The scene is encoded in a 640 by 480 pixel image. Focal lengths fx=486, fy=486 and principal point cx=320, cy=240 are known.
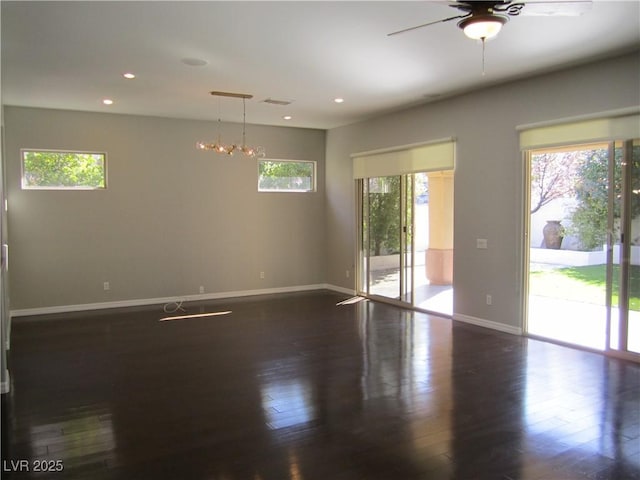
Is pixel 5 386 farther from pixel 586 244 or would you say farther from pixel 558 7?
pixel 586 244

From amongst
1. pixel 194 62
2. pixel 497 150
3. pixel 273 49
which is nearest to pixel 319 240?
pixel 497 150

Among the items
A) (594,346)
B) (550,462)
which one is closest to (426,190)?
(594,346)

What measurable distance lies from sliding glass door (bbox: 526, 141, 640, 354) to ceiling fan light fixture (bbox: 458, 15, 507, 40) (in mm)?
2487

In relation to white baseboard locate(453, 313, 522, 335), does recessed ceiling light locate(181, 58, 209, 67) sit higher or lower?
higher

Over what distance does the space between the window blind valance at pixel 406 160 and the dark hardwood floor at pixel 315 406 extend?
2.22 metres

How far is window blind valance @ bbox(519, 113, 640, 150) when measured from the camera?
173 inches

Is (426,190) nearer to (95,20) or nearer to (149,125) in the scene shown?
(149,125)

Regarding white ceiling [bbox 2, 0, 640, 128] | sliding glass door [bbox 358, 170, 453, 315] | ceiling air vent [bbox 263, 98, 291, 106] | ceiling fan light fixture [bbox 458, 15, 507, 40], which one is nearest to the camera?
ceiling fan light fixture [bbox 458, 15, 507, 40]

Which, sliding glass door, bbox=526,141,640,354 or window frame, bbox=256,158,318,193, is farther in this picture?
window frame, bbox=256,158,318,193

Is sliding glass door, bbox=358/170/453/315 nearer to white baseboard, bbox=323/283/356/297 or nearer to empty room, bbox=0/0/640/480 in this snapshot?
empty room, bbox=0/0/640/480

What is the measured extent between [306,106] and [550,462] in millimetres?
5214

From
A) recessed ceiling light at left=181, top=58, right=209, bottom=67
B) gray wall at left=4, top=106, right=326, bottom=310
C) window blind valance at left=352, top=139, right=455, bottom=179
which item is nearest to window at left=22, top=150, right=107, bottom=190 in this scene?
gray wall at left=4, top=106, right=326, bottom=310

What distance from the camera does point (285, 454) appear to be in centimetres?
278

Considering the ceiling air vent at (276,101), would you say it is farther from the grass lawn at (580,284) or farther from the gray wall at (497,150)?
the grass lawn at (580,284)
